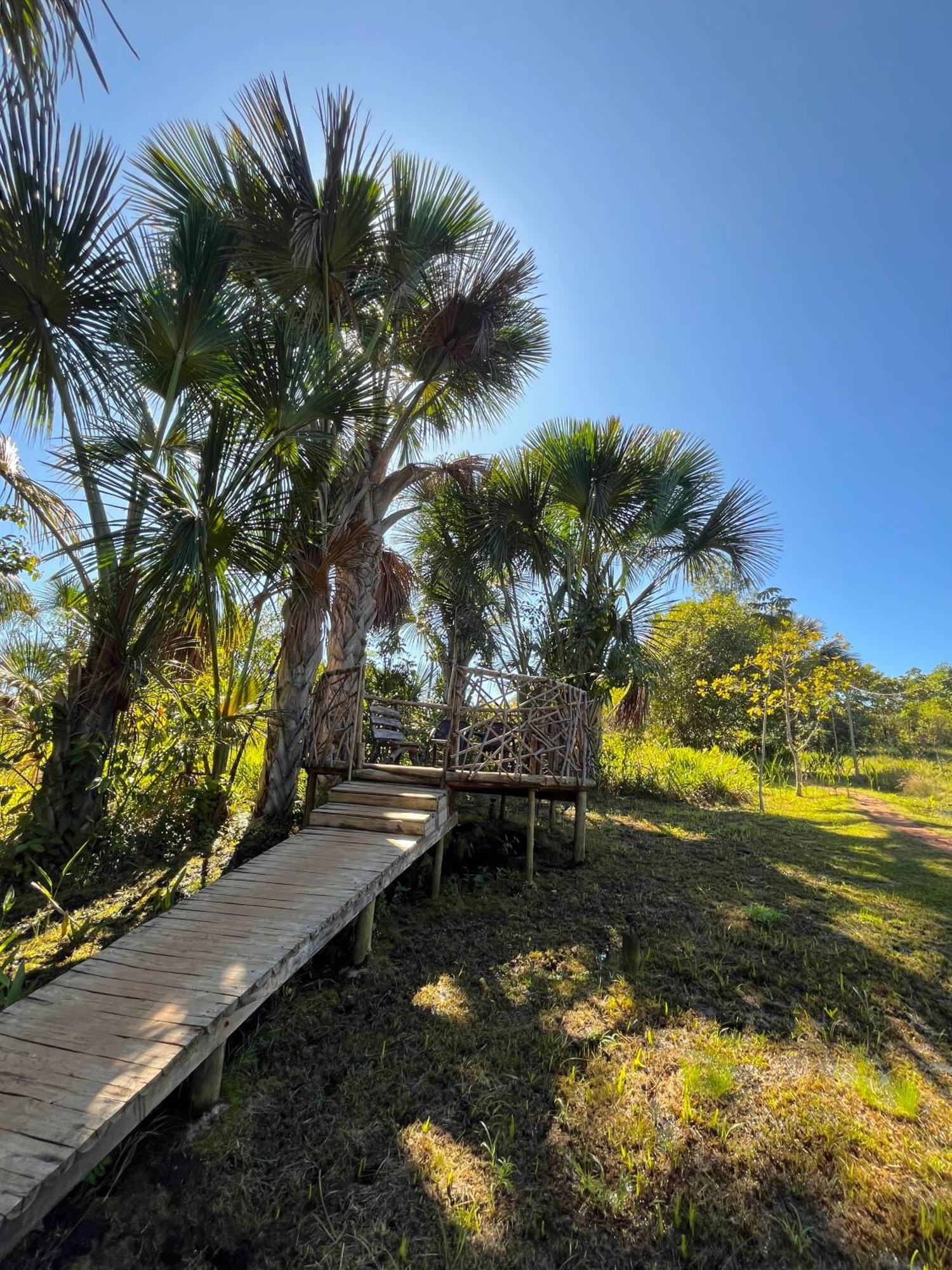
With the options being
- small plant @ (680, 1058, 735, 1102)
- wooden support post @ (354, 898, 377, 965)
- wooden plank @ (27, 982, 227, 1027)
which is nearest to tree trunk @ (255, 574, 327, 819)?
wooden support post @ (354, 898, 377, 965)

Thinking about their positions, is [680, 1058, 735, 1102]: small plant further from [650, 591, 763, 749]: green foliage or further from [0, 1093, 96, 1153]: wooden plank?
[650, 591, 763, 749]: green foliage

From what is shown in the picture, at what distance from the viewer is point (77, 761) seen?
407 cm

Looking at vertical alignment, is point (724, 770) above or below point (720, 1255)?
above

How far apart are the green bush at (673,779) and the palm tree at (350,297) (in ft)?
20.1

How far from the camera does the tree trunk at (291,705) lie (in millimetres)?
5352

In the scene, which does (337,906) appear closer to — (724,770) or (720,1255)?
(720,1255)

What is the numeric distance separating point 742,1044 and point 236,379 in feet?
17.5

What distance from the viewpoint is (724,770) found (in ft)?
35.7

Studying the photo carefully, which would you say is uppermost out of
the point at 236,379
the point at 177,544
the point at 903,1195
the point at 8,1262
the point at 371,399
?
the point at 371,399

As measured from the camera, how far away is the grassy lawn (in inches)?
66.7

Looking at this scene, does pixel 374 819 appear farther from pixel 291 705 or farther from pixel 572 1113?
pixel 572 1113

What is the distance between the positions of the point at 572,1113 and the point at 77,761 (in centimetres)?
396

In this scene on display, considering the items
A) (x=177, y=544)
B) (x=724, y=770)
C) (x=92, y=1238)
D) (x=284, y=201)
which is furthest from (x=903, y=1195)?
(x=724, y=770)

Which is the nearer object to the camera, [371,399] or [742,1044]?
[742,1044]
